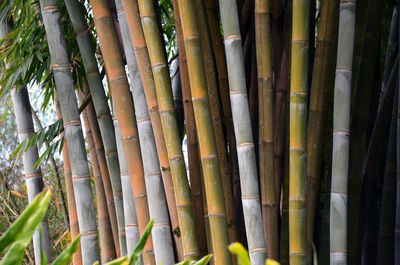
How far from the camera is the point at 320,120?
169 centimetres

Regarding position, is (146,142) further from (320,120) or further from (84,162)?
(320,120)

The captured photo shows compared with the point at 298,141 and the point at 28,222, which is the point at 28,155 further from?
the point at 28,222

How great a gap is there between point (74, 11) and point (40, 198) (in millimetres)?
1542

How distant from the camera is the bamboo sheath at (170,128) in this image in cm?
167

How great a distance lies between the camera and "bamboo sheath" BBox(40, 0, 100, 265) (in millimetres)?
1863

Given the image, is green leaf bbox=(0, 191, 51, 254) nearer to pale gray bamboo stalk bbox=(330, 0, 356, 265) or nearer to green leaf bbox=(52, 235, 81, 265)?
green leaf bbox=(52, 235, 81, 265)

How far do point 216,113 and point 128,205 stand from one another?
1.59 ft

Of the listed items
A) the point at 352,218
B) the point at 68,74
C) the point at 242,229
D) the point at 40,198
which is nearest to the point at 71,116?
the point at 68,74

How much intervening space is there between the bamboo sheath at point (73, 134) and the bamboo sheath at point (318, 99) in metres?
0.80

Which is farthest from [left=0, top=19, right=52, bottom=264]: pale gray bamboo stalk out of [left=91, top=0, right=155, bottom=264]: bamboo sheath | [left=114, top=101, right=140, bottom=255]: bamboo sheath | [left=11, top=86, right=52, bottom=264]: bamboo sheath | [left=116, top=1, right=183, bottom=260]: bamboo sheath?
[left=116, top=1, right=183, bottom=260]: bamboo sheath

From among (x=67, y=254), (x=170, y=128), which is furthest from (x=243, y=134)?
(x=67, y=254)

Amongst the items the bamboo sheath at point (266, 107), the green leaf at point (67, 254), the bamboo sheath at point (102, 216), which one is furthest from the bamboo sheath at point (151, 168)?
the green leaf at point (67, 254)

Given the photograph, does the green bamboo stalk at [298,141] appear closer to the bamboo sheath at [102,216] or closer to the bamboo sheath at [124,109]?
the bamboo sheath at [124,109]

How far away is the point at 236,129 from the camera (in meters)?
1.56
